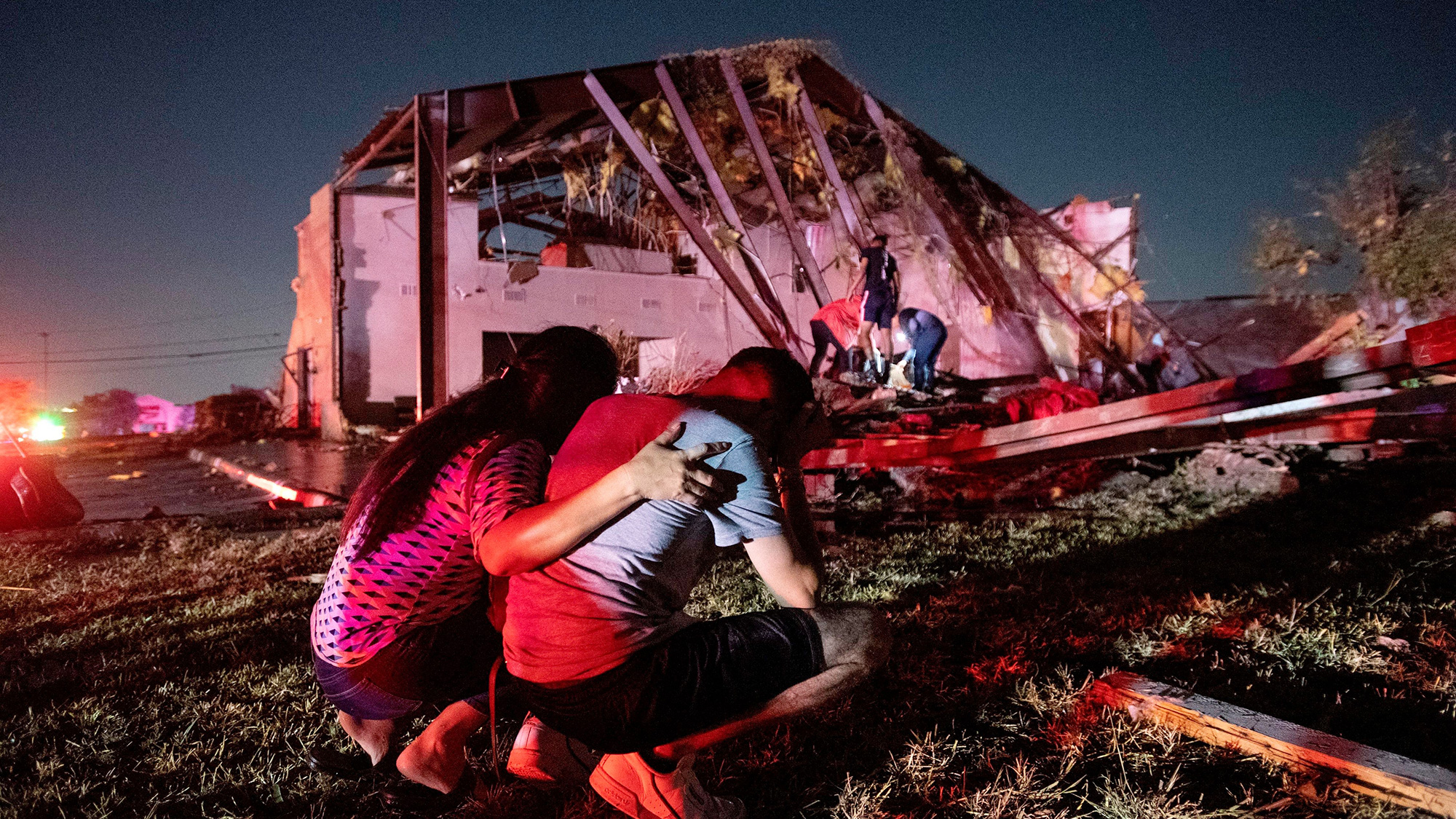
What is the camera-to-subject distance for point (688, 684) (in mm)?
1687

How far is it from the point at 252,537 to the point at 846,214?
8483mm

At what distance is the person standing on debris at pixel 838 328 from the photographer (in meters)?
10.2

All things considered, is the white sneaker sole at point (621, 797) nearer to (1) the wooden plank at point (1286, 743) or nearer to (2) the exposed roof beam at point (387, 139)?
(1) the wooden plank at point (1286, 743)

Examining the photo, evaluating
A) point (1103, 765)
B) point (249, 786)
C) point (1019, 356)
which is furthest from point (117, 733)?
point (1019, 356)

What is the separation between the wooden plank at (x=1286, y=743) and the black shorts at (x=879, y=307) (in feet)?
22.9

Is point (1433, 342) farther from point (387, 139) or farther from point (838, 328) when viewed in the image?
point (387, 139)

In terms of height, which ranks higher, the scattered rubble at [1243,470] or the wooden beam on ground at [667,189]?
the wooden beam on ground at [667,189]

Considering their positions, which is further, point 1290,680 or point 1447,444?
point 1447,444

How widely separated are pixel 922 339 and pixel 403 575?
29.8 ft

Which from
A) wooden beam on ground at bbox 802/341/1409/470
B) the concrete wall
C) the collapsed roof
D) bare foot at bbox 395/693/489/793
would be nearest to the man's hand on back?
bare foot at bbox 395/693/489/793

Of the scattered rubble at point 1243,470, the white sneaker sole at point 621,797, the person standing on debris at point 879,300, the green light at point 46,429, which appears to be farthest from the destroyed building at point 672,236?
the white sneaker sole at point 621,797

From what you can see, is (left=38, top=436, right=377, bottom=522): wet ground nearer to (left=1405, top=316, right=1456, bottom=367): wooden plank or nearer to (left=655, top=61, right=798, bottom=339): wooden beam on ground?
(left=655, top=61, right=798, bottom=339): wooden beam on ground

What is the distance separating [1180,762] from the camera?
221 centimetres

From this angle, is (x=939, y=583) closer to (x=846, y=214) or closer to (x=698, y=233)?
(x=698, y=233)
